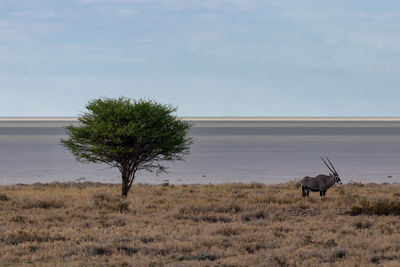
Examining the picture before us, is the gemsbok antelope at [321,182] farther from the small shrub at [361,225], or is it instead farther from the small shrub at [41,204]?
the small shrub at [41,204]

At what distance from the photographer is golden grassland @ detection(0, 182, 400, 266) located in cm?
1315

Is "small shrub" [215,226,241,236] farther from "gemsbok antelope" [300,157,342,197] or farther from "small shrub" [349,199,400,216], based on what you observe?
"gemsbok antelope" [300,157,342,197]

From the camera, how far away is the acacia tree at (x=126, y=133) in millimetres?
26422

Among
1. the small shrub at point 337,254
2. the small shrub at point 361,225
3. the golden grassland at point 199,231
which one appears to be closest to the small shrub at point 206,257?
the golden grassland at point 199,231

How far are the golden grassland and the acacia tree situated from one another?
2.31 m

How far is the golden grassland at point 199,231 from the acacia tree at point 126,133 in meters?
2.31

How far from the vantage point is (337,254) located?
13.3 m

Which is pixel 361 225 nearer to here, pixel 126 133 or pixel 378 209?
pixel 378 209

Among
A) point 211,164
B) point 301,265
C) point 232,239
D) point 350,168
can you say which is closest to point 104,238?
point 232,239

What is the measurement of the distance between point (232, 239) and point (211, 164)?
154ft

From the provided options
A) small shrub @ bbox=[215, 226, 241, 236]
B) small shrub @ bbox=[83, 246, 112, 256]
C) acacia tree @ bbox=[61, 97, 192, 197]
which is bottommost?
small shrub @ bbox=[83, 246, 112, 256]

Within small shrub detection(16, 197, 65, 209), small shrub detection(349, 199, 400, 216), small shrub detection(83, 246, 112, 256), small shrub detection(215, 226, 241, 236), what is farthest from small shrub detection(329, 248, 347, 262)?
small shrub detection(16, 197, 65, 209)

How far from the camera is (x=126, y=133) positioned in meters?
26.1

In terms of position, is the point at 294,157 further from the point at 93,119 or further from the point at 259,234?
the point at 259,234
